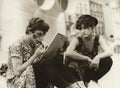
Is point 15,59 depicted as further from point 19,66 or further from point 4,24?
point 4,24

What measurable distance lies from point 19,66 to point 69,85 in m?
0.29

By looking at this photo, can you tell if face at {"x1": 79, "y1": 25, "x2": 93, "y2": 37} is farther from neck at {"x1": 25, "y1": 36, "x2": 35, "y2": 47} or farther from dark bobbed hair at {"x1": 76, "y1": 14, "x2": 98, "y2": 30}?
neck at {"x1": 25, "y1": 36, "x2": 35, "y2": 47}

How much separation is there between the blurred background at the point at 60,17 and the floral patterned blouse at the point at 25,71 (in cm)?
20

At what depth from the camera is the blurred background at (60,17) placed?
5.79 feet

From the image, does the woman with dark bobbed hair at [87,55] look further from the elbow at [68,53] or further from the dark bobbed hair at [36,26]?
the dark bobbed hair at [36,26]

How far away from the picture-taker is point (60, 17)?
2.00 metres

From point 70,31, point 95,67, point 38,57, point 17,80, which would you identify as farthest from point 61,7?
point 17,80

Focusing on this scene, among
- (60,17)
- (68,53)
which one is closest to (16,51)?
(68,53)

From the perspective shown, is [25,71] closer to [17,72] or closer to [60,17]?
[17,72]

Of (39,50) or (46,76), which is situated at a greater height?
(39,50)

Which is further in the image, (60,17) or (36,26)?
(60,17)

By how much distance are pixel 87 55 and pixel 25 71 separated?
481 millimetres

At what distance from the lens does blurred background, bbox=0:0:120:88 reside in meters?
1.76

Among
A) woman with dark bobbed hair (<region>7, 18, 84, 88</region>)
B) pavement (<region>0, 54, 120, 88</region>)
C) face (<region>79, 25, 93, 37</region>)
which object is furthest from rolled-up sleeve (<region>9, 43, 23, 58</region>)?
pavement (<region>0, 54, 120, 88</region>)
